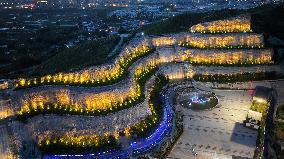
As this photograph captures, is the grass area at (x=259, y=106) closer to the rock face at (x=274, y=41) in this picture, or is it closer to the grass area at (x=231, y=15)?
the grass area at (x=231, y=15)

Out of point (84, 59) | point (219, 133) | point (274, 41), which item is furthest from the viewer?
point (274, 41)

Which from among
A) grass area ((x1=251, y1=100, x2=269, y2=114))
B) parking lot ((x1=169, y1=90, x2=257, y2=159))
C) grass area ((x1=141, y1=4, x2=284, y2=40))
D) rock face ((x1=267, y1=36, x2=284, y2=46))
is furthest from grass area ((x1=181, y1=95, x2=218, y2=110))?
rock face ((x1=267, y1=36, x2=284, y2=46))

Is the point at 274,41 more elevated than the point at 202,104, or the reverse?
the point at 274,41

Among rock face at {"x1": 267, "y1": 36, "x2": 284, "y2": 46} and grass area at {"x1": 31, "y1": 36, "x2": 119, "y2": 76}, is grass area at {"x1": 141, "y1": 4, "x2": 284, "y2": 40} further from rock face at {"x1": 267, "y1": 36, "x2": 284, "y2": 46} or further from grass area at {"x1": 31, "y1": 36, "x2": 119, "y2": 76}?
grass area at {"x1": 31, "y1": 36, "x2": 119, "y2": 76}

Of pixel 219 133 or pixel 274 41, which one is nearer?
pixel 219 133

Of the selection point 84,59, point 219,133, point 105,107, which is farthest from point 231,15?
point 105,107

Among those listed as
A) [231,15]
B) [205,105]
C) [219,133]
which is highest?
[231,15]

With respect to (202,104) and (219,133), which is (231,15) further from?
(219,133)

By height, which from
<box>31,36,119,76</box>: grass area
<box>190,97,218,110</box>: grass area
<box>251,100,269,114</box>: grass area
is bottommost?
<box>190,97,218,110</box>: grass area

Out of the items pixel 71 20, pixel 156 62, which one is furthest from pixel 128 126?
pixel 71 20
